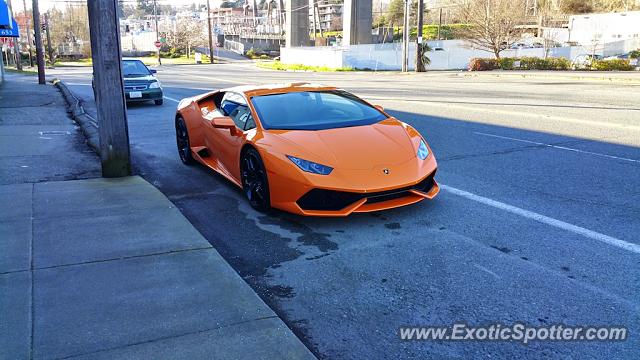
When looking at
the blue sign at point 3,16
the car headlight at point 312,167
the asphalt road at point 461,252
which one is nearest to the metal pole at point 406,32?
the blue sign at point 3,16

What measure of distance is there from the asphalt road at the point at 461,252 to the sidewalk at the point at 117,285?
0.29m

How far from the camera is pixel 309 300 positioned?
3.88 metres

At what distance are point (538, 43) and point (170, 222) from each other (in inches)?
2255

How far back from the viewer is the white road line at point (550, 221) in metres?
4.64

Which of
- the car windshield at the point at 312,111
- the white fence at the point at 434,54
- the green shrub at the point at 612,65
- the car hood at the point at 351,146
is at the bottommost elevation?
the car hood at the point at 351,146

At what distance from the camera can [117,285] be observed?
4012mm

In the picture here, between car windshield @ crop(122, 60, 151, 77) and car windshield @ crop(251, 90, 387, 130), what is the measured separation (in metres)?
12.7

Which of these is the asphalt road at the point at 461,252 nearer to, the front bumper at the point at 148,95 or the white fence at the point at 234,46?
the front bumper at the point at 148,95

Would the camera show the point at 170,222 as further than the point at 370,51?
No

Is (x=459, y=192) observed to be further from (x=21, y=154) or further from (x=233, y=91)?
(x=21, y=154)

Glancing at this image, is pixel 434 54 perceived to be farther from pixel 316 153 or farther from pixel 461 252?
pixel 461 252

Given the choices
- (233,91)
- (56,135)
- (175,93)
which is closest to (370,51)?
(175,93)

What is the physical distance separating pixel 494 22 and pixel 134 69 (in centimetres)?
3042

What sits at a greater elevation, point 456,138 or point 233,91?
point 233,91
